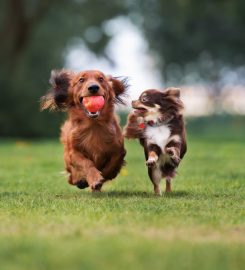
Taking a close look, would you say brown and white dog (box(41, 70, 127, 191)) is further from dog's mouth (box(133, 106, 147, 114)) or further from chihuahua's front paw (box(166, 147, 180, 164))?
chihuahua's front paw (box(166, 147, 180, 164))

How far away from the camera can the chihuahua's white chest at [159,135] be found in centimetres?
757

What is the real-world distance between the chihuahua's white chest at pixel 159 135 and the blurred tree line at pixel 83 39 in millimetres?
15979

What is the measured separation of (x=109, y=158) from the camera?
8.10 m

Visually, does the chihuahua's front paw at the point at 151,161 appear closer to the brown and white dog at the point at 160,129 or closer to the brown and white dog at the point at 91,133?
the brown and white dog at the point at 160,129

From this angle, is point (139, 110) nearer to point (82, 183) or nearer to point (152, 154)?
point (152, 154)

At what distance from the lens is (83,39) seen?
3981cm

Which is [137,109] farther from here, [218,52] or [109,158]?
[218,52]

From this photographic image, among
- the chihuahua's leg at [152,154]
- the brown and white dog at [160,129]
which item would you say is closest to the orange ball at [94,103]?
the brown and white dog at [160,129]

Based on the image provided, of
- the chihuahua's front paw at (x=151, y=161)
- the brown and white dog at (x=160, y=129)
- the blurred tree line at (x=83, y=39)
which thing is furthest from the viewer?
the blurred tree line at (x=83, y=39)

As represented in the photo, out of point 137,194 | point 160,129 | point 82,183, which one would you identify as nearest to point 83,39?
point 82,183

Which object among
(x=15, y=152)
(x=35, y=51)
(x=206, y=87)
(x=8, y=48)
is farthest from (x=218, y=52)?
(x=15, y=152)

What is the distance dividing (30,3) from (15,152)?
16444 millimetres

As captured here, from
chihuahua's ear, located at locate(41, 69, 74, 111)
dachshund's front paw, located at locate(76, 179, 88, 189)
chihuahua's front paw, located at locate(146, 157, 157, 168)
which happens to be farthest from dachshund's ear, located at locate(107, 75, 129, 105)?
chihuahua's front paw, located at locate(146, 157, 157, 168)

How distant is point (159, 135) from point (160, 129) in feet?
0.22
